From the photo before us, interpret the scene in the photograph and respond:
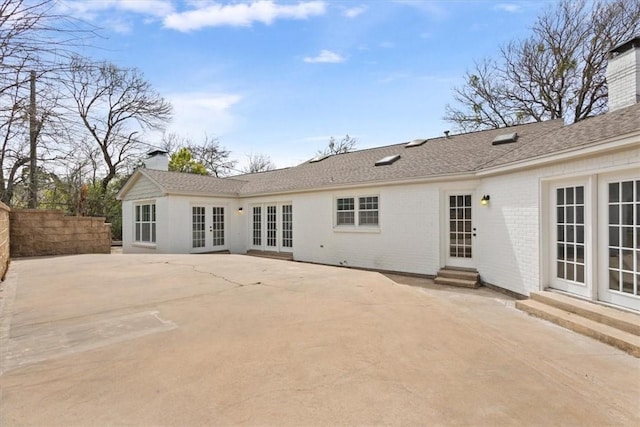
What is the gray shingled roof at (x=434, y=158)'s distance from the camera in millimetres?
5930

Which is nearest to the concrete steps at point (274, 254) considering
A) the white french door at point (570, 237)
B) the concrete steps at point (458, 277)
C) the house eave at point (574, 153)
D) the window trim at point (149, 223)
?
the window trim at point (149, 223)

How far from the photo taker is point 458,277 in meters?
8.43

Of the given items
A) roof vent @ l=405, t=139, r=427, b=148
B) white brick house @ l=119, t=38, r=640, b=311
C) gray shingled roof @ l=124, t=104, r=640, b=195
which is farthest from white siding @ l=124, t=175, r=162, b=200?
roof vent @ l=405, t=139, r=427, b=148

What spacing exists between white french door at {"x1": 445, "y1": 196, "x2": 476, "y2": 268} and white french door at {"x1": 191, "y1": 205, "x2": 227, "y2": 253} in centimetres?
915

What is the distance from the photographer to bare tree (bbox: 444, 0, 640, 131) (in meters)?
15.1

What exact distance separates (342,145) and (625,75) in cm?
2416

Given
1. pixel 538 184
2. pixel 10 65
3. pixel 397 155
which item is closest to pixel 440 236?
pixel 538 184

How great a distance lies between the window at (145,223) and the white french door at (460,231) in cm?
1111

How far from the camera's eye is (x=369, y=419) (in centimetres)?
221

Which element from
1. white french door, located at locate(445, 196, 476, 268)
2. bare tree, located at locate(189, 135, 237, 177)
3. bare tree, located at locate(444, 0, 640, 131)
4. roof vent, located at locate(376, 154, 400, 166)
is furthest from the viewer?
bare tree, located at locate(189, 135, 237, 177)

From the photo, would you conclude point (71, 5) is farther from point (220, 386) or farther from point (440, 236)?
point (440, 236)

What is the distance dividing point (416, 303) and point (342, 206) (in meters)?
6.47

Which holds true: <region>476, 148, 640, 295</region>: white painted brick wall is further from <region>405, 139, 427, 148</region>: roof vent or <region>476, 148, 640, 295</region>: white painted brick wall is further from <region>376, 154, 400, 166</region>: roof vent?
<region>405, 139, 427, 148</region>: roof vent

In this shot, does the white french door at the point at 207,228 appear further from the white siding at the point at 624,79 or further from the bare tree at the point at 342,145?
the bare tree at the point at 342,145
